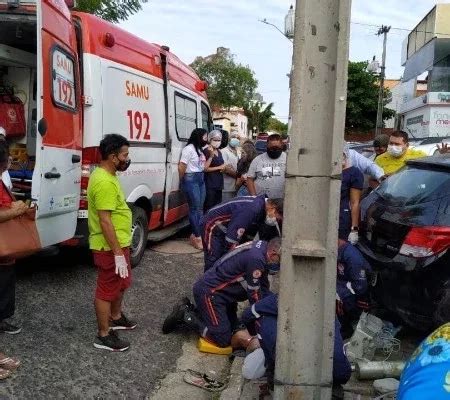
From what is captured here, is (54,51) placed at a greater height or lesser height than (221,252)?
greater

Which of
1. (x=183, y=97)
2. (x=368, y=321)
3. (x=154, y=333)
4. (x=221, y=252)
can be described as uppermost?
(x=183, y=97)

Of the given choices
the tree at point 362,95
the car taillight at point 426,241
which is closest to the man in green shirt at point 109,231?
the car taillight at point 426,241

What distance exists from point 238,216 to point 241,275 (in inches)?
27.0

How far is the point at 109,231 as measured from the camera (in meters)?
3.75

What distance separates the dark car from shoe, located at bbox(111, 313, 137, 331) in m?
1.92

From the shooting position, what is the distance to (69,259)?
19.9 ft

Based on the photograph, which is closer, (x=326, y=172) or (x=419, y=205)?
(x=326, y=172)

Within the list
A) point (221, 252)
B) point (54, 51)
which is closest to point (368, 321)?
point (221, 252)

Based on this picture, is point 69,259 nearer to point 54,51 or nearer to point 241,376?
point 54,51

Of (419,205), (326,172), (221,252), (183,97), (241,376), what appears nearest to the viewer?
(326,172)

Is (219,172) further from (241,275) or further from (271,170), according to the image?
(241,275)

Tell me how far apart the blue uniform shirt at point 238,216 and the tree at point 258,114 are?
4752cm

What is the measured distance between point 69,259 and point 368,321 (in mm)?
3478

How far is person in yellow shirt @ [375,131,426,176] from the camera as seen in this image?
6059 mm
